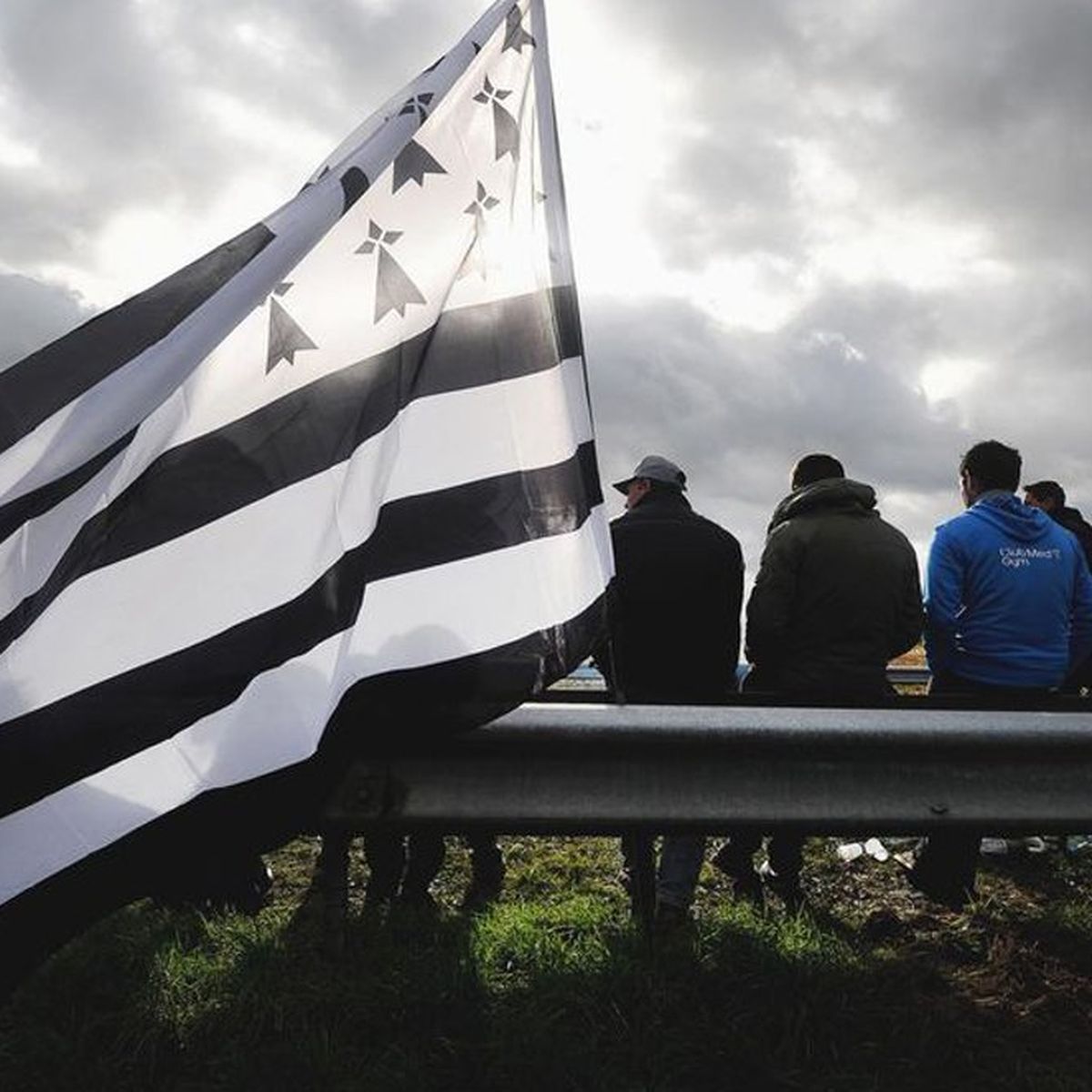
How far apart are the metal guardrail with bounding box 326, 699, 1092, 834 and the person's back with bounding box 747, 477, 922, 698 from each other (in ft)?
7.12

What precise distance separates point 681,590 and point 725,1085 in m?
2.76

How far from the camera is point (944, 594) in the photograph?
5.21 metres

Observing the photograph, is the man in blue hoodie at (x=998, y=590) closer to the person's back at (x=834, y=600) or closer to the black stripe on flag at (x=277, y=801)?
the person's back at (x=834, y=600)

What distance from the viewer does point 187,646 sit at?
7.63 feet

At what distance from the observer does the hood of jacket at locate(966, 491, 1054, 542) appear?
17.1ft

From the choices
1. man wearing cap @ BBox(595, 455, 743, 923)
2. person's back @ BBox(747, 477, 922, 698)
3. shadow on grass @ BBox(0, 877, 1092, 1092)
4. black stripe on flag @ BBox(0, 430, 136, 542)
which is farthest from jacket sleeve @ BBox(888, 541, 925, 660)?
black stripe on flag @ BBox(0, 430, 136, 542)

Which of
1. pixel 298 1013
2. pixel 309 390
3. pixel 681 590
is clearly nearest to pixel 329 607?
pixel 309 390

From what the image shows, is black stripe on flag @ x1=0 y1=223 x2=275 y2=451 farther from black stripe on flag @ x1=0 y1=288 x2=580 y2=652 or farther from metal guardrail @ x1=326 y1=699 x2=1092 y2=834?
metal guardrail @ x1=326 y1=699 x2=1092 y2=834

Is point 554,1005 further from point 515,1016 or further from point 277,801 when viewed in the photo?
point 277,801

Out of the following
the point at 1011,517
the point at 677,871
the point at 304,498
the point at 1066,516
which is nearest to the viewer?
the point at 304,498

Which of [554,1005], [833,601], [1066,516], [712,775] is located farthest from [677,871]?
[1066,516]

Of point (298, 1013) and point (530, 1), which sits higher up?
point (530, 1)

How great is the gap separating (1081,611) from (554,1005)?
381 centimetres

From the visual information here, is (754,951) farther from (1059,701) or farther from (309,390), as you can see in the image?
(309,390)
